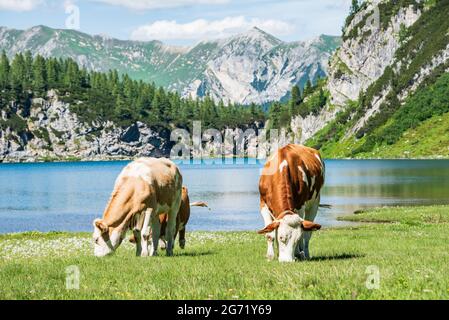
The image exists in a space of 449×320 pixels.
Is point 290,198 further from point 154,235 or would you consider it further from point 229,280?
point 154,235

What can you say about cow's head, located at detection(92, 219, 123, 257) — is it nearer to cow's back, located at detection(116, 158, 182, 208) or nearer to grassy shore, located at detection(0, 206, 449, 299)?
grassy shore, located at detection(0, 206, 449, 299)

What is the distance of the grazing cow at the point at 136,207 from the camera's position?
76.8 feet

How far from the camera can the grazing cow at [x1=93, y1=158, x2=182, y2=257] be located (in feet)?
76.8

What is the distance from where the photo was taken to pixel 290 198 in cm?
2091

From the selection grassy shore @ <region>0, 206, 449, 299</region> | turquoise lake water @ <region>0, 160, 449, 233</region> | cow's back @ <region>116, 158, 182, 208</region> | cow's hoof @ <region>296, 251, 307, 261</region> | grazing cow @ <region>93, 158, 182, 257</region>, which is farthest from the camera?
turquoise lake water @ <region>0, 160, 449, 233</region>

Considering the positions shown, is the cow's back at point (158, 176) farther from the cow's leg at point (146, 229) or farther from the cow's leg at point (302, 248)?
the cow's leg at point (302, 248)

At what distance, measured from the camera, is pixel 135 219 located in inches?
942

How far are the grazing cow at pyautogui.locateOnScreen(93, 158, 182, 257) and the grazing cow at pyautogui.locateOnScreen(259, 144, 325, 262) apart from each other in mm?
4647

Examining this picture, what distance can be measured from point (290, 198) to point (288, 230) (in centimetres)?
141

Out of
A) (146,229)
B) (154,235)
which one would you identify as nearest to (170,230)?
(154,235)

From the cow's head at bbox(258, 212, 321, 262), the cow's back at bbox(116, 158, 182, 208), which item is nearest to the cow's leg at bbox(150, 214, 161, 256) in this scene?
the cow's back at bbox(116, 158, 182, 208)
